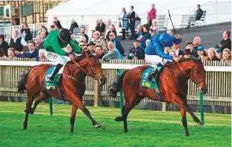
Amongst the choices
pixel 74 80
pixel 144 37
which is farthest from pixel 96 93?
pixel 74 80

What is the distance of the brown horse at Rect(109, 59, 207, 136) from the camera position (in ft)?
51.6

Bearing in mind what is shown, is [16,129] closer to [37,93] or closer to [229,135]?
[37,93]

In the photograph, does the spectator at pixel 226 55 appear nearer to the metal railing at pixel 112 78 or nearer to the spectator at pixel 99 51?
the metal railing at pixel 112 78

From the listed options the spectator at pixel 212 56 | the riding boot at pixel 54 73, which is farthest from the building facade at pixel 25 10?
the riding boot at pixel 54 73

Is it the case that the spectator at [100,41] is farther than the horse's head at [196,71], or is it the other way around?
the spectator at [100,41]

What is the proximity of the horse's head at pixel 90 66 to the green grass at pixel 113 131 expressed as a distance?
102 cm

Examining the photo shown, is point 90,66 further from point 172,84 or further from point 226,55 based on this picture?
point 226,55

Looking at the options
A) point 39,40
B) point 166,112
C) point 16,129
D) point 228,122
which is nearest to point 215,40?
point 39,40

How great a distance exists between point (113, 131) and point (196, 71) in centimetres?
197

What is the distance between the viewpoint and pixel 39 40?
80.4ft

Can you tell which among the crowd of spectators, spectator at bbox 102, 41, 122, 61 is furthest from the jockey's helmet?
spectator at bbox 102, 41, 122, 61

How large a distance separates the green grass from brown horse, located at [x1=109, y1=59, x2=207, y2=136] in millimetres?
473

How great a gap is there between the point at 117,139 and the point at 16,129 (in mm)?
2528

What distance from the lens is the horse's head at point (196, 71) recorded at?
15.7m
